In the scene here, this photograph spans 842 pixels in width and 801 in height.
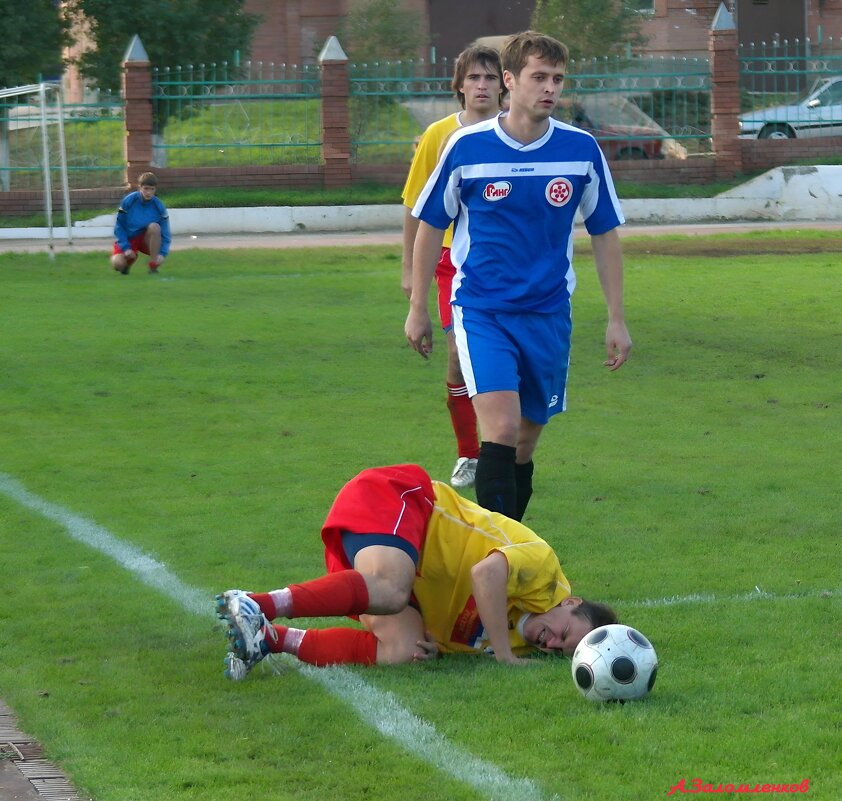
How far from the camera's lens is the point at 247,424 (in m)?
9.46

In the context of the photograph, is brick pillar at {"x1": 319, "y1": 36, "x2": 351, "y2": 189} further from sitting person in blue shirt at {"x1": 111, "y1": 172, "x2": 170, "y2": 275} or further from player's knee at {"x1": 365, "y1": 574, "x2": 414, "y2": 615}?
player's knee at {"x1": 365, "y1": 574, "x2": 414, "y2": 615}

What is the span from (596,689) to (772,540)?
2331 mm

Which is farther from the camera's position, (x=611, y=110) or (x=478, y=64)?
(x=611, y=110)

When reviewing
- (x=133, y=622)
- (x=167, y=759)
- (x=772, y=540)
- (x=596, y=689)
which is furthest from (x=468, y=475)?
(x=167, y=759)

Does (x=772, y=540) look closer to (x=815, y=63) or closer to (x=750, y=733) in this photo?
(x=750, y=733)

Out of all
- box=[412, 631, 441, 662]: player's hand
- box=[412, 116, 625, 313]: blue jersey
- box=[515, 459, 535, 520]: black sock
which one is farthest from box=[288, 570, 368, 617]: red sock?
box=[515, 459, 535, 520]: black sock

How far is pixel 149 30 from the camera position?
3438 cm

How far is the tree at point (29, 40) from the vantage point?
1250 inches

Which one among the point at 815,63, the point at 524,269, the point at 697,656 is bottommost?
the point at 697,656

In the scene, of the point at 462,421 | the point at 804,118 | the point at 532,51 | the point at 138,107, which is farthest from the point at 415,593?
the point at 804,118

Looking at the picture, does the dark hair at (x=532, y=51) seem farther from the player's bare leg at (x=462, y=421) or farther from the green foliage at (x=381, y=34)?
the green foliage at (x=381, y=34)

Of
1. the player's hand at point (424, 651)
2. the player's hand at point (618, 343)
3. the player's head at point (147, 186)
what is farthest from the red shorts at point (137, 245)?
the player's hand at point (424, 651)

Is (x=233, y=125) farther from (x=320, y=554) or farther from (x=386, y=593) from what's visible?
(x=386, y=593)

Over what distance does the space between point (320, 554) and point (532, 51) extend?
2231 millimetres
